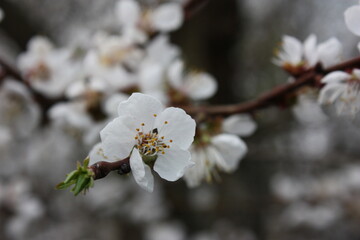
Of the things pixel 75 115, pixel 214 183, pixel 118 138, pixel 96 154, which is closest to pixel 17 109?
pixel 75 115

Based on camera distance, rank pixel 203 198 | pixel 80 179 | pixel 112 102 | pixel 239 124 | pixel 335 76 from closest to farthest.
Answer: pixel 80 179, pixel 335 76, pixel 239 124, pixel 112 102, pixel 203 198

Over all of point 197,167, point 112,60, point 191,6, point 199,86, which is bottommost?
point 197,167

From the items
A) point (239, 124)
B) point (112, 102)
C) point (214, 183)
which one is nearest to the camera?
point (239, 124)

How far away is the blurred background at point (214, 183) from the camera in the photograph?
2.36 meters

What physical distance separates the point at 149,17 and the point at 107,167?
0.98m

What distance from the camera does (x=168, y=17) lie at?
1396 mm

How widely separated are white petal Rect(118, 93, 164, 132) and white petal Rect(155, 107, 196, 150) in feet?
0.05

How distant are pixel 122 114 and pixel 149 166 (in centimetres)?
11

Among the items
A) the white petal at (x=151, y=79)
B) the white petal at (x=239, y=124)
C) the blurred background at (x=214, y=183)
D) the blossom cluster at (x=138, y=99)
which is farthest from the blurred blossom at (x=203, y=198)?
the white petal at (x=239, y=124)

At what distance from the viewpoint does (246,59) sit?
3.64m

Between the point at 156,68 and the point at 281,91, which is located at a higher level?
the point at 156,68

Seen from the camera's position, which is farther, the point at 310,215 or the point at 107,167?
the point at 310,215

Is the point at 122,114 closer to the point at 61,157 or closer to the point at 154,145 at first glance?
the point at 154,145

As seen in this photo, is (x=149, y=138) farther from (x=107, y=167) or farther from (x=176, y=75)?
(x=176, y=75)
